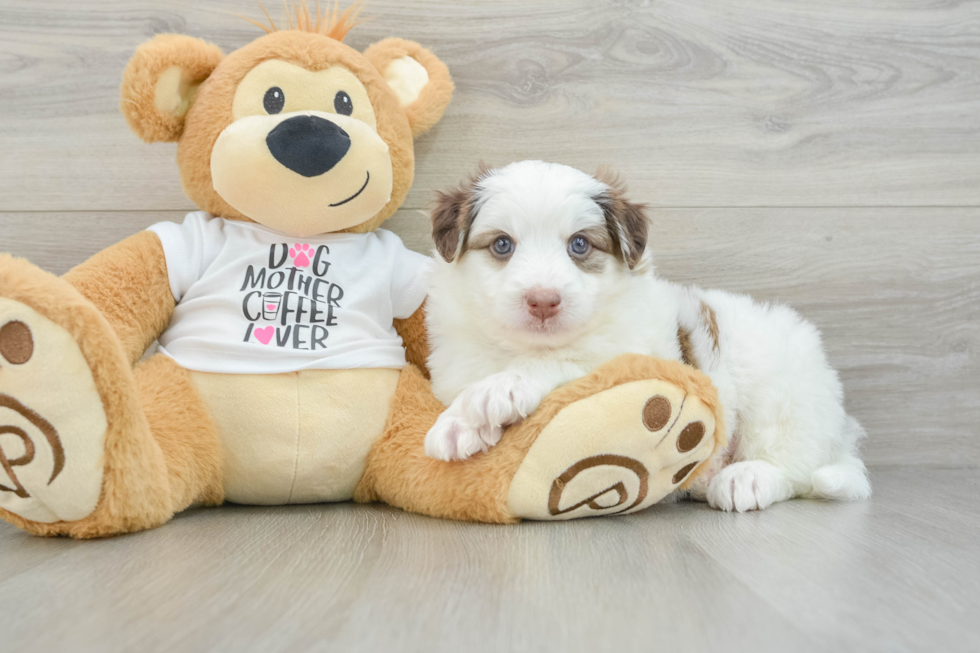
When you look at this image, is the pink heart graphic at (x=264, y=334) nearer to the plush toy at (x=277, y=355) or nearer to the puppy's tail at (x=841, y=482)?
the plush toy at (x=277, y=355)

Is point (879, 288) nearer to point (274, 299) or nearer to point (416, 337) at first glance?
point (416, 337)

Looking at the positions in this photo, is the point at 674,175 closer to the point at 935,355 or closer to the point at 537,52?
the point at 537,52

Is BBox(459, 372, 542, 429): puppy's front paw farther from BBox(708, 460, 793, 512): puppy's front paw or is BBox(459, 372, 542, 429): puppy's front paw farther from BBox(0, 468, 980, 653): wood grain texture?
BBox(708, 460, 793, 512): puppy's front paw

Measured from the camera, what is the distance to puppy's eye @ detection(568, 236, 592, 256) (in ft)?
5.55

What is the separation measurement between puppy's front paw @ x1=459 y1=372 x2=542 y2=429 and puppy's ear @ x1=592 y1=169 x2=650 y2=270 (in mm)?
437

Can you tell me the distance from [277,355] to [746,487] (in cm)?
116

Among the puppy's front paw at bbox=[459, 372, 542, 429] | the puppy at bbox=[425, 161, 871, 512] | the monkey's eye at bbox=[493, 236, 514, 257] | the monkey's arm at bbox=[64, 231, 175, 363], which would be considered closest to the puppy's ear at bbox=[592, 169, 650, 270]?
the puppy at bbox=[425, 161, 871, 512]

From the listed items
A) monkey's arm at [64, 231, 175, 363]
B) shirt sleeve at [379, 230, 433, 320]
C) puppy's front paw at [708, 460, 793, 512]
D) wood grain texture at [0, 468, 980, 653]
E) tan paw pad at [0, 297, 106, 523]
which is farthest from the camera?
shirt sleeve at [379, 230, 433, 320]

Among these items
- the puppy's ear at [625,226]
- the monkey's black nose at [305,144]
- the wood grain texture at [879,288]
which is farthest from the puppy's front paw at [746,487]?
the monkey's black nose at [305,144]

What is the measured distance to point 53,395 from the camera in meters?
1.27

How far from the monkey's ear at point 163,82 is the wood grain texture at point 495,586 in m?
0.95

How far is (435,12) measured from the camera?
7.23 feet

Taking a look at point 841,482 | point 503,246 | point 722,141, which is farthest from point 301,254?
point 841,482

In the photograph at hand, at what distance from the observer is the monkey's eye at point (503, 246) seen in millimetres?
1692
